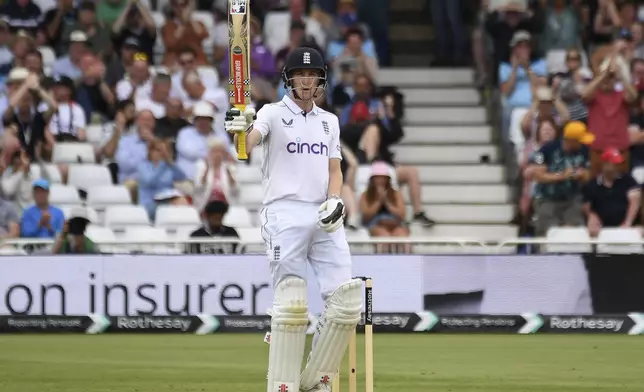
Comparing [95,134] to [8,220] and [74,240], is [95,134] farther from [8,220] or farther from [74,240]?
[74,240]

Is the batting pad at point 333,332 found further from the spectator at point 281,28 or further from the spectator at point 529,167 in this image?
the spectator at point 281,28

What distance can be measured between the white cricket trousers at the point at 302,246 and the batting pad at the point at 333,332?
7 centimetres

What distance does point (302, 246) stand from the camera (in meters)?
7.12

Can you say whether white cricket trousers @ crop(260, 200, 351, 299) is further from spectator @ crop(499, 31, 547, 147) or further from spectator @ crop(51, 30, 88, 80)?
spectator @ crop(51, 30, 88, 80)

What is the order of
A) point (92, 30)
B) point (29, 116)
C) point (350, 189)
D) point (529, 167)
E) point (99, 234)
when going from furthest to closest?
point (92, 30)
point (29, 116)
point (529, 167)
point (350, 189)
point (99, 234)

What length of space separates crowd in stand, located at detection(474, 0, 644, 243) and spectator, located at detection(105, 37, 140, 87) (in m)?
3.73

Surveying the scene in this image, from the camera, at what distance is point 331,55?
1573cm

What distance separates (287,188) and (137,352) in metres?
4.08

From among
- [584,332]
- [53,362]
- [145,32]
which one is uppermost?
[145,32]

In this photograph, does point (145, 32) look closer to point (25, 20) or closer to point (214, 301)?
point (25, 20)

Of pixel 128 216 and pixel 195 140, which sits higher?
pixel 195 140

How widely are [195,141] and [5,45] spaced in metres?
2.71

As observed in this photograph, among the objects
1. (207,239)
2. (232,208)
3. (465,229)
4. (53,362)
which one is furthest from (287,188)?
(465,229)

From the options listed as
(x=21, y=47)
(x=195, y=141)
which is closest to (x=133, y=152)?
(x=195, y=141)
